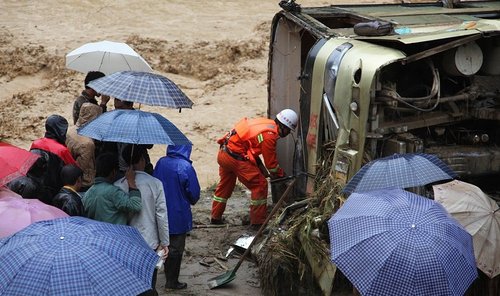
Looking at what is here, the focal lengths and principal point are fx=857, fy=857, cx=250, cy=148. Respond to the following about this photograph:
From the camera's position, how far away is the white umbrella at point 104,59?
9.11m

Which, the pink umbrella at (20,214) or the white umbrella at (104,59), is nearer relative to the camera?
the pink umbrella at (20,214)

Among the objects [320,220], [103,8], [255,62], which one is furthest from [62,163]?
[103,8]

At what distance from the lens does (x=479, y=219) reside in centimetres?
584

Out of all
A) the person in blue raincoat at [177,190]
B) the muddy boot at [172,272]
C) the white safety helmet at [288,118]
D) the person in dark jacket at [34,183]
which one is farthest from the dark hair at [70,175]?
the white safety helmet at [288,118]

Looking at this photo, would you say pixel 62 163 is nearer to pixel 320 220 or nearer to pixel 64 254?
pixel 320 220

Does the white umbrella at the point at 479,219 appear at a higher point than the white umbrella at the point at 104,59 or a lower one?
lower

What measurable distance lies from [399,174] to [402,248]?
1150 millimetres

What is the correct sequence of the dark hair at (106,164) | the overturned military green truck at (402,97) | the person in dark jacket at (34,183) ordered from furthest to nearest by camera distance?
1. the overturned military green truck at (402,97)
2. the person in dark jacket at (34,183)
3. the dark hair at (106,164)

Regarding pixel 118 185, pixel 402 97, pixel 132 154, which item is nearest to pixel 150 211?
pixel 118 185

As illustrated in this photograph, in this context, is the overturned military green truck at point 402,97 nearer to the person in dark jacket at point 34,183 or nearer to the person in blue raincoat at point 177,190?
the person in blue raincoat at point 177,190

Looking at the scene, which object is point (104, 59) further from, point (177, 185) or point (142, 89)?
point (177, 185)

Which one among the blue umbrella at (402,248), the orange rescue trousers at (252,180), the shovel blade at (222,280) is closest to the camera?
the blue umbrella at (402,248)

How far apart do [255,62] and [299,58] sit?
717cm

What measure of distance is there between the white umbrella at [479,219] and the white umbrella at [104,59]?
4.31m
